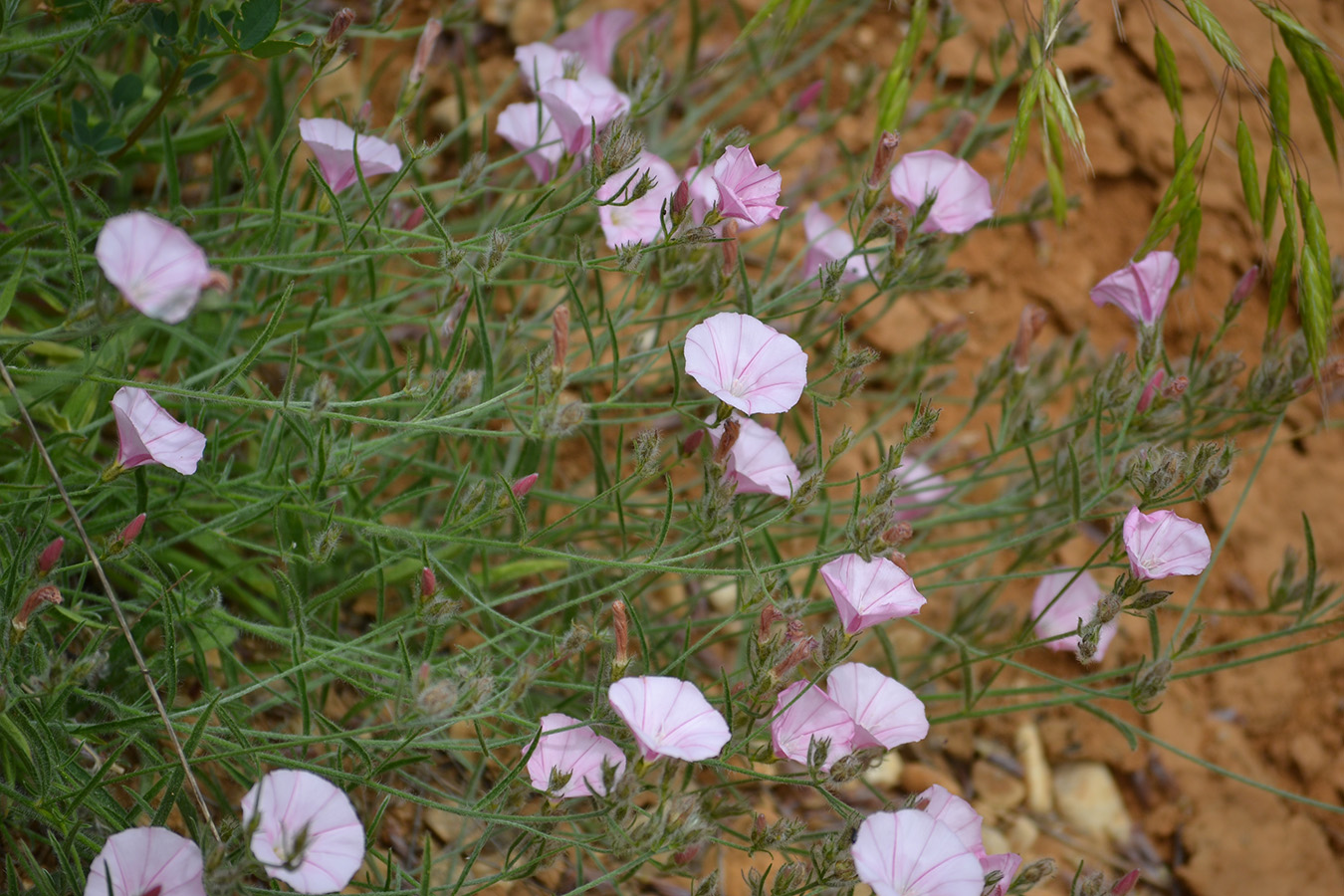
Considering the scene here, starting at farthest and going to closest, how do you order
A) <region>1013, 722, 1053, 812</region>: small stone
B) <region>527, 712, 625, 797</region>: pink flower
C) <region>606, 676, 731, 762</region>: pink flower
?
<region>1013, 722, 1053, 812</region>: small stone → <region>527, 712, 625, 797</region>: pink flower → <region>606, 676, 731, 762</region>: pink flower

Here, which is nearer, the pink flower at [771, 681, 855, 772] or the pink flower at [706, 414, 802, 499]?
the pink flower at [771, 681, 855, 772]

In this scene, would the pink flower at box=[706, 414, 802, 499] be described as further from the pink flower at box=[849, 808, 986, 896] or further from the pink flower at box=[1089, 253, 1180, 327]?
the pink flower at box=[1089, 253, 1180, 327]

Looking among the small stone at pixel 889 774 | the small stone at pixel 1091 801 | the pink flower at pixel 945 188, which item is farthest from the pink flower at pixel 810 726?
the small stone at pixel 1091 801

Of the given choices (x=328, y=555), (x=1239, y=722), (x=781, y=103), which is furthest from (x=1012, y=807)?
(x=781, y=103)

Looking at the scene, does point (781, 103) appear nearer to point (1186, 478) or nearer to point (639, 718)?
point (1186, 478)

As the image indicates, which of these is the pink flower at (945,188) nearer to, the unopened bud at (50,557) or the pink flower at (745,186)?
the pink flower at (745,186)

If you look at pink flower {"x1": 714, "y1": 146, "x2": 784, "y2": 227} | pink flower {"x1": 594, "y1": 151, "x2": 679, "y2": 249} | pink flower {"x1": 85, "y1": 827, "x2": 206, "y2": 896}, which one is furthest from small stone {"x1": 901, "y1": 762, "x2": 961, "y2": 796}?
pink flower {"x1": 85, "y1": 827, "x2": 206, "y2": 896}

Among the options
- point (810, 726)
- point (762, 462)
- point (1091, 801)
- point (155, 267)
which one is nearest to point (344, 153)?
point (155, 267)
